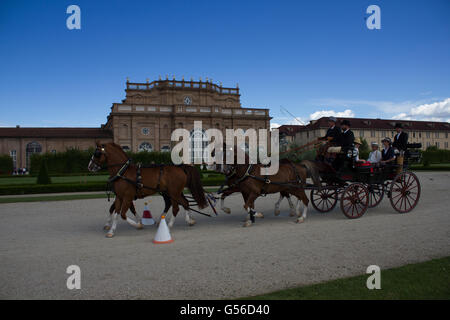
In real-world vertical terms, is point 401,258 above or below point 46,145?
below

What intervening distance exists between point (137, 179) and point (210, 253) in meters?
2.81

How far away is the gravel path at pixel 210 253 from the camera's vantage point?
414 centimetres

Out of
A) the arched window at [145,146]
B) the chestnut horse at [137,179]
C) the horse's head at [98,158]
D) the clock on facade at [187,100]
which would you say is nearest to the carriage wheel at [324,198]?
the chestnut horse at [137,179]

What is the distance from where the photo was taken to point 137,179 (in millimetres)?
7371

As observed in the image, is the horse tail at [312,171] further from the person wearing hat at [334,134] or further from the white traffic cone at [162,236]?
the white traffic cone at [162,236]

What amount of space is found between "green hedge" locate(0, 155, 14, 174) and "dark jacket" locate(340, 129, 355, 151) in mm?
43295

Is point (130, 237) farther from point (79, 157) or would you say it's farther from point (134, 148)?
point (134, 148)

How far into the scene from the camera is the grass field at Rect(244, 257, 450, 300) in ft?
11.8

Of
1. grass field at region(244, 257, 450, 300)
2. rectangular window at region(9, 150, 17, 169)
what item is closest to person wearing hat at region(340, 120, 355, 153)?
grass field at region(244, 257, 450, 300)

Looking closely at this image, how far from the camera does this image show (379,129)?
64375mm

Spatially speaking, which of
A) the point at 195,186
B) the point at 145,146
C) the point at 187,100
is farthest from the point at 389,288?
the point at 187,100

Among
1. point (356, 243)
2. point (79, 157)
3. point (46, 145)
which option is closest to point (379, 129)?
point (79, 157)

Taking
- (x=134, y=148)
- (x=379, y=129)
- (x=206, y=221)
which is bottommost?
(x=206, y=221)
